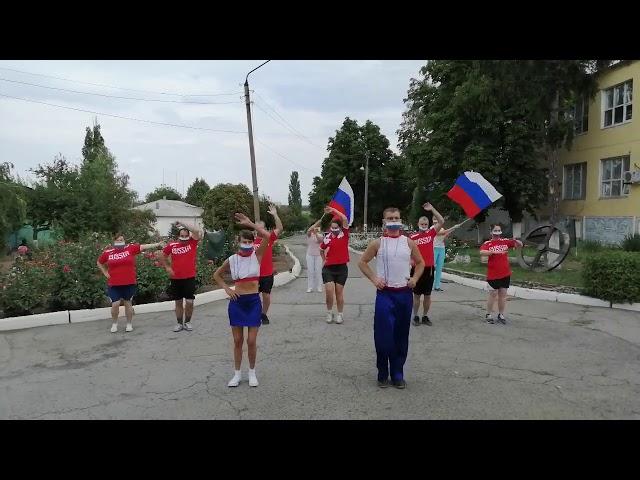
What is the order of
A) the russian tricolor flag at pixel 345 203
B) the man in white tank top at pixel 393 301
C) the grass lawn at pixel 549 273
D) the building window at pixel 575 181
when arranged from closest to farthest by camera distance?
the man in white tank top at pixel 393 301
the russian tricolor flag at pixel 345 203
the grass lawn at pixel 549 273
the building window at pixel 575 181

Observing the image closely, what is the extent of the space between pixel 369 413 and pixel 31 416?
321cm

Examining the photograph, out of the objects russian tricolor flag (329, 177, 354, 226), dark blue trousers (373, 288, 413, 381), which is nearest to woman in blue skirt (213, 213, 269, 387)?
dark blue trousers (373, 288, 413, 381)

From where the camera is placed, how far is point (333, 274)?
824 cm

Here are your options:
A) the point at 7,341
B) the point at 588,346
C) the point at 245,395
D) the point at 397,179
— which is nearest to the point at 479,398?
the point at 245,395

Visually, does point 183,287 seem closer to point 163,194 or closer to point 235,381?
point 235,381

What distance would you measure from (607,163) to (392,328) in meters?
21.6

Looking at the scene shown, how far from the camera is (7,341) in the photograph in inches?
300

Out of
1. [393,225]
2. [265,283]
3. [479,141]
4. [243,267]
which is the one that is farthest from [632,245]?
[243,267]

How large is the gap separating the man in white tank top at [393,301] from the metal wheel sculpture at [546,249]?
31.1 ft

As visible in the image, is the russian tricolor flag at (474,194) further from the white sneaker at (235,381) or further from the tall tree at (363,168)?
the tall tree at (363,168)

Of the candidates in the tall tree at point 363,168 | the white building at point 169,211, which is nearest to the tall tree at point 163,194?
the white building at point 169,211

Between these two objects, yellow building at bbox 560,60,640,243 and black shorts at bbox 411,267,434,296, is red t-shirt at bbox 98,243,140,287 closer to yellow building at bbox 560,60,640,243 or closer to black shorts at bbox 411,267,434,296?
black shorts at bbox 411,267,434,296

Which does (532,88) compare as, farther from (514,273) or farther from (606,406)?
(606,406)

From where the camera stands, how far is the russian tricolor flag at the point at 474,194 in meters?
9.10
